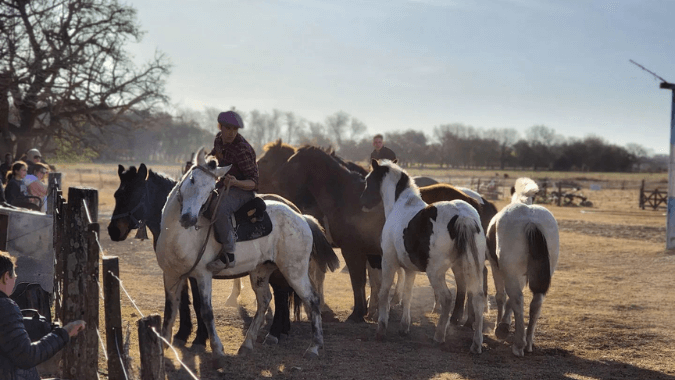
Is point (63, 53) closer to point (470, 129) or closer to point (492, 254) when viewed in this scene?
point (492, 254)

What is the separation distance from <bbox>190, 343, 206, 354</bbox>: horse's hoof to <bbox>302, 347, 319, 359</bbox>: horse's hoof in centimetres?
113

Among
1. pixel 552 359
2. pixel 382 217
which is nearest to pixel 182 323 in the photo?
pixel 382 217

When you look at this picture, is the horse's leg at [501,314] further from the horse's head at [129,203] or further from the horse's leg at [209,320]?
the horse's head at [129,203]

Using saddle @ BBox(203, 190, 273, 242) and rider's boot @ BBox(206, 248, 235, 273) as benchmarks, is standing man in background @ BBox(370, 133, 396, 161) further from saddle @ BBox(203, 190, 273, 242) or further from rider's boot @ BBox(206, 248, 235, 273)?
rider's boot @ BBox(206, 248, 235, 273)

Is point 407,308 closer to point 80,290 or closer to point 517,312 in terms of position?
point 517,312

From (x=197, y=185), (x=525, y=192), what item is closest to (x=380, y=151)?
(x=525, y=192)

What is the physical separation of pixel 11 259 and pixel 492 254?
5.73 meters

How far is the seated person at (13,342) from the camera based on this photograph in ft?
10.4

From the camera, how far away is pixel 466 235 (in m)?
7.01

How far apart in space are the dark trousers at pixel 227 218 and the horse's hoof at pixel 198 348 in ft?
4.38

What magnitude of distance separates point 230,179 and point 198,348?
2.03 meters

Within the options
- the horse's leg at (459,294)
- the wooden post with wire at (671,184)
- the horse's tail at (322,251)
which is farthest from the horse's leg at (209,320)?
the wooden post with wire at (671,184)

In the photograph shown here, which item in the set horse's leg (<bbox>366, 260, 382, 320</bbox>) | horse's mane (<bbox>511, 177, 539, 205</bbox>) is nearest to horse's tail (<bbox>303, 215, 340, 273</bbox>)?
horse's leg (<bbox>366, 260, 382, 320</bbox>)

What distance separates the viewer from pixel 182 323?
700cm
